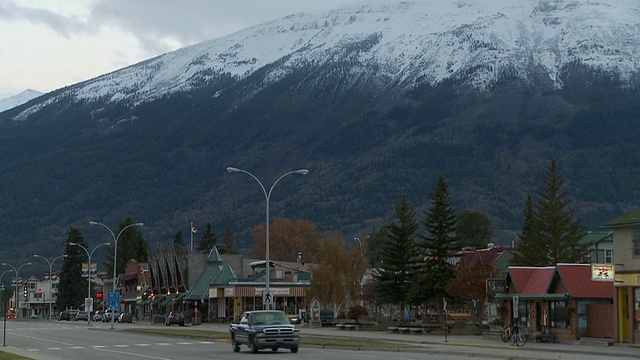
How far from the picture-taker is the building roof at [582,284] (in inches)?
2271

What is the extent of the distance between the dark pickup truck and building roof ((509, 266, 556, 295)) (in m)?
20.7

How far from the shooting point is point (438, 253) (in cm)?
8156

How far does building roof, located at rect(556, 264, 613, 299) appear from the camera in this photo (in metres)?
57.7

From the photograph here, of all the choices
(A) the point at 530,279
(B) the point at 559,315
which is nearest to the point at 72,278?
(A) the point at 530,279

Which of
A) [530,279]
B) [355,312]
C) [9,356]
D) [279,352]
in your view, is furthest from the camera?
[355,312]

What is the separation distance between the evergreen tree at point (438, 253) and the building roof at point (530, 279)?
50.4ft

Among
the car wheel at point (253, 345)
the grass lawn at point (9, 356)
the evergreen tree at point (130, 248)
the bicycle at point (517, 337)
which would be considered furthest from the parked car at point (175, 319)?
the evergreen tree at point (130, 248)

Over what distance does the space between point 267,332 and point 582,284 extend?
21064mm

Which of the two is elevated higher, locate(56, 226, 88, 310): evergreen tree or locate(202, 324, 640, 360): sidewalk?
locate(56, 226, 88, 310): evergreen tree

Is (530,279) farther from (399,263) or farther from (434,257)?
(399,263)

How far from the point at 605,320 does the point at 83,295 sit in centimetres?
11997

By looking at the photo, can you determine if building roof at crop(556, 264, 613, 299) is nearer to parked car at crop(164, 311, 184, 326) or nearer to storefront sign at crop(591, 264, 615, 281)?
storefront sign at crop(591, 264, 615, 281)

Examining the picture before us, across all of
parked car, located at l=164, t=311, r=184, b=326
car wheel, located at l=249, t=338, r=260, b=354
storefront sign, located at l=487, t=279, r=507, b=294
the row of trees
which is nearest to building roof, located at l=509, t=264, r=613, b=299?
storefront sign, located at l=487, t=279, r=507, b=294

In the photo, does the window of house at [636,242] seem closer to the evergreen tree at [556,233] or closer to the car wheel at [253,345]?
the car wheel at [253,345]
